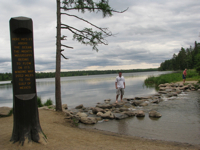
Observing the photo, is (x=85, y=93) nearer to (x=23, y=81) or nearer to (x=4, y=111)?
(x=4, y=111)

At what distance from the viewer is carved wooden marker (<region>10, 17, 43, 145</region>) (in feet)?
16.4

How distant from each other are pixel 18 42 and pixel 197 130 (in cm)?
716

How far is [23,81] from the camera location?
200 inches

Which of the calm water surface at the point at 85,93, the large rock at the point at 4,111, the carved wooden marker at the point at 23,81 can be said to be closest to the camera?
the carved wooden marker at the point at 23,81

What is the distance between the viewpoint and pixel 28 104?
5.06 meters

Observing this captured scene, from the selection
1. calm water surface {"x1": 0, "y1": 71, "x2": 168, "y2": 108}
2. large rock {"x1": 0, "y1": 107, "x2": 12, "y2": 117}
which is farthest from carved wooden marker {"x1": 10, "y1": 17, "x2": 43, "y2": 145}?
calm water surface {"x1": 0, "y1": 71, "x2": 168, "y2": 108}

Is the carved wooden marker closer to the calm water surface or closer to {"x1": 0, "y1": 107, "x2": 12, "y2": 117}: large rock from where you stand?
{"x1": 0, "y1": 107, "x2": 12, "y2": 117}: large rock

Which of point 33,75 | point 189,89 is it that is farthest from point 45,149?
point 189,89

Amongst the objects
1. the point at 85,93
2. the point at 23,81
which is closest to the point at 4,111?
the point at 23,81

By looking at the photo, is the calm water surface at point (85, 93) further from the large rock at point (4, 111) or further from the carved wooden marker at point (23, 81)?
the carved wooden marker at point (23, 81)

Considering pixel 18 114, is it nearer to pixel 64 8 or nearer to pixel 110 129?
pixel 110 129

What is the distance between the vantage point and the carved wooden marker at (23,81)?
5.01 meters

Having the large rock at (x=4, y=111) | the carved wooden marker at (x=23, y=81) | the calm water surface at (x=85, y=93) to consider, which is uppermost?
the carved wooden marker at (x=23, y=81)

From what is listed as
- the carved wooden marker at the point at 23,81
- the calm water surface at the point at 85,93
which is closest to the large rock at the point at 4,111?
the carved wooden marker at the point at 23,81
